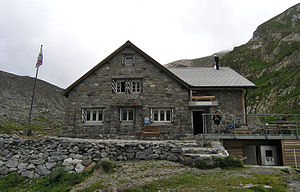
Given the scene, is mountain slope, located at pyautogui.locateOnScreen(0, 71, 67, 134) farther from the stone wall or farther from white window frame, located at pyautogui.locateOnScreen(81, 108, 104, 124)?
the stone wall

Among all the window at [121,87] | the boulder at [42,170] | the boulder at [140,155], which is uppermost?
the window at [121,87]

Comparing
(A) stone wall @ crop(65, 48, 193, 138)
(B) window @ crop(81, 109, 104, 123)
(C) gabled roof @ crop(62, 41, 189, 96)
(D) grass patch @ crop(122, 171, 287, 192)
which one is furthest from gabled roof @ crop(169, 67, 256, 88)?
(D) grass patch @ crop(122, 171, 287, 192)

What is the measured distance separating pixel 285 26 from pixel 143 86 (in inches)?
3877

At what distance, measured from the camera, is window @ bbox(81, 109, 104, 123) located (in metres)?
16.5

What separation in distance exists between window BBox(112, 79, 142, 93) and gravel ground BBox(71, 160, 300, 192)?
27.0 feet

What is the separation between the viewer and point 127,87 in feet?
54.7

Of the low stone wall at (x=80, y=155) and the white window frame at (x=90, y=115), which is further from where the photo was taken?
the white window frame at (x=90, y=115)

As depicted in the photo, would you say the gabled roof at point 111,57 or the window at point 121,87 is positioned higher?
the gabled roof at point 111,57

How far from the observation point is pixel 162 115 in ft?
53.4

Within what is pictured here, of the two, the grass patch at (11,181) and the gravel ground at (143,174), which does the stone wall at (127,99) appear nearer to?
the grass patch at (11,181)

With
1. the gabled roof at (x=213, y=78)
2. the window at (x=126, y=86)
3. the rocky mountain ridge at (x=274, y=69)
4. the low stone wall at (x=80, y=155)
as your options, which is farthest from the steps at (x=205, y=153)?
the rocky mountain ridge at (x=274, y=69)

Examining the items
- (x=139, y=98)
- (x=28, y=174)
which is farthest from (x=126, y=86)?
(x=28, y=174)

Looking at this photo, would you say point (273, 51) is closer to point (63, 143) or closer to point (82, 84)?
point (82, 84)

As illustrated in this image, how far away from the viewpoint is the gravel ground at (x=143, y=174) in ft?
22.3
